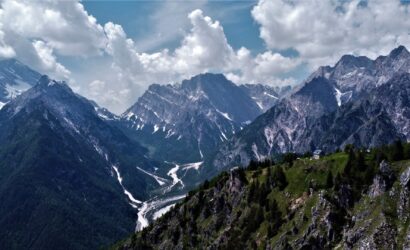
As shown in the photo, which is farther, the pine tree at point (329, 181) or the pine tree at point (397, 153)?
the pine tree at point (329, 181)

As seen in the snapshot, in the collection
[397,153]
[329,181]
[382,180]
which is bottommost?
[382,180]

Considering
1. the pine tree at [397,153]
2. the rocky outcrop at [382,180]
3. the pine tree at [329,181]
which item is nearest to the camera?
the rocky outcrop at [382,180]

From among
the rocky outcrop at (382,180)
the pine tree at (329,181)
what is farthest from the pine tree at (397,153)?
the pine tree at (329,181)

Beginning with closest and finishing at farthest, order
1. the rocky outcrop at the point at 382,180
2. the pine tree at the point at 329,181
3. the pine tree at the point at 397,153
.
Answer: the rocky outcrop at the point at 382,180 < the pine tree at the point at 397,153 < the pine tree at the point at 329,181

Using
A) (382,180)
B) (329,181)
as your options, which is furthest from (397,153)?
(329,181)

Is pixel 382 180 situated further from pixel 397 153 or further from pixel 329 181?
pixel 329 181

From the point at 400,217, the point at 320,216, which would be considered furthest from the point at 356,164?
the point at 400,217

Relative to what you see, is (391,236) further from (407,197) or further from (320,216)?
(320,216)

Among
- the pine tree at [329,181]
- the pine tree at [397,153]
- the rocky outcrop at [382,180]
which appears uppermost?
the pine tree at [397,153]

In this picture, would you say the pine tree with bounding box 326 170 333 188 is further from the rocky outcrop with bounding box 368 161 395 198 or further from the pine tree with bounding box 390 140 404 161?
the pine tree with bounding box 390 140 404 161

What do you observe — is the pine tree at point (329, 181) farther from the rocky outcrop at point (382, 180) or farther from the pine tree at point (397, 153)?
the pine tree at point (397, 153)

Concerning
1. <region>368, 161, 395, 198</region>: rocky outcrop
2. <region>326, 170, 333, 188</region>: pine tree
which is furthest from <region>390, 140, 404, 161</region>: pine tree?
<region>326, 170, 333, 188</region>: pine tree
